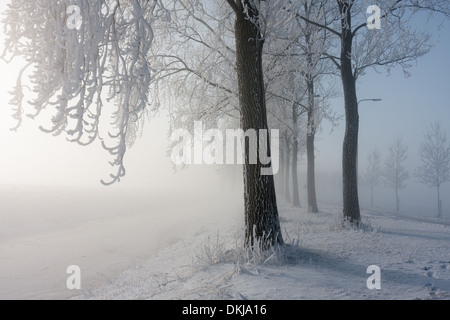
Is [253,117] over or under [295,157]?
over

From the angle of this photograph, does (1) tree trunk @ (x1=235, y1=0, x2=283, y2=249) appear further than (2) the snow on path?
Yes

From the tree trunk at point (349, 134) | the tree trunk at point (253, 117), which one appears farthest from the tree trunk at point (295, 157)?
the tree trunk at point (253, 117)

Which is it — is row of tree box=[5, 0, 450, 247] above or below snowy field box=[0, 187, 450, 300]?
above

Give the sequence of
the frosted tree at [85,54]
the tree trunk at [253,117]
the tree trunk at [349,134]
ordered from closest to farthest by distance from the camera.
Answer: the frosted tree at [85,54] < the tree trunk at [253,117] < the tree trunk at [349,134]

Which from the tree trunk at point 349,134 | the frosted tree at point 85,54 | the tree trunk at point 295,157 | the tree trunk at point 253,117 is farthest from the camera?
the tree trunk at point 295,157

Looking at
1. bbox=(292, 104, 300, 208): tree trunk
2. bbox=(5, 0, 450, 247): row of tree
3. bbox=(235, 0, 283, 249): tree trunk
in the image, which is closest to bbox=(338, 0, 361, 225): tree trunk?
bbox=(5, 0, 450, 247): row of tree

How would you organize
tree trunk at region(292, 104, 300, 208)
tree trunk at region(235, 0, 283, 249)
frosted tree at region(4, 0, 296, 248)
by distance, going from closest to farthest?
frosted tree at region(4, 0, 296, 248)
tree trunk at region(235, 0, 283, 249)
tree trunk at region(292, 104, 300, 208)

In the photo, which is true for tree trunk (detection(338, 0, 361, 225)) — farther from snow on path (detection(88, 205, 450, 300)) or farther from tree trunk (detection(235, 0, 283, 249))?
tree trunk (detection(235, 0, 283, 249))

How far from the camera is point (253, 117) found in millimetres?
5727

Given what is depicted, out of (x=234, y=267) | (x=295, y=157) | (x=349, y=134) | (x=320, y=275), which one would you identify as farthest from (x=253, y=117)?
(x=295, y=157)

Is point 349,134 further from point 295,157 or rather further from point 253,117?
point 295,157

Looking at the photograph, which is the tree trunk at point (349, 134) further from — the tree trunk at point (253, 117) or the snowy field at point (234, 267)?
the tree trunk at point (253, 117)

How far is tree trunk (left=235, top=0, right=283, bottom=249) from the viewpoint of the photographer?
18.5 ft

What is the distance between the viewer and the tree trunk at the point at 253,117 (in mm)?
5625
